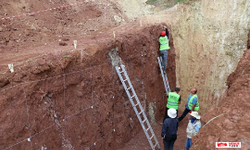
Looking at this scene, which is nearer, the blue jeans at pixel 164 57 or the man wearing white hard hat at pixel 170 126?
the man wearing white hard hat at pixel 170 126

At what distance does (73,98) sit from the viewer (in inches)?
226

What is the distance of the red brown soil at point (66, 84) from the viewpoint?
15.2ft

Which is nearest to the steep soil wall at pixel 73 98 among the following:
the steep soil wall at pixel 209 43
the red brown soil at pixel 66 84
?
the red brown soil at pixel 66 84

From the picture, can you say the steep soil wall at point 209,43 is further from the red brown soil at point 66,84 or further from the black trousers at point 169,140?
the black trousers at point 169,140

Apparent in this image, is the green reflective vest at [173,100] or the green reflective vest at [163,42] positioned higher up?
the green reflective vest at [163,42]

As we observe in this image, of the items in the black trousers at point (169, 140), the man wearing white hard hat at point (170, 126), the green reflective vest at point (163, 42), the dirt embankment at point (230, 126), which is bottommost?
the black trousers at point (169, 140)

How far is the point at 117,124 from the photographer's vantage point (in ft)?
23.5

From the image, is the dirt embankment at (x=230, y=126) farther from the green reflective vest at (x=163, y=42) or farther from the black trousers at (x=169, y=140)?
the green reflective vest at (x=163, y=42)

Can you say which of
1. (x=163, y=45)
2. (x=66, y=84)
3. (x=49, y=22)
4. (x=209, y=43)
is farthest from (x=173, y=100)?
(x=49, y=22)

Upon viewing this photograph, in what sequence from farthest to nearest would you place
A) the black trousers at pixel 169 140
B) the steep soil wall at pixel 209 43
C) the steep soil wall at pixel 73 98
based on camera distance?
the steep soil wall at pixel 209 43
the black trousers at pixel 169 140
the steep soil wall at pixel 73 98

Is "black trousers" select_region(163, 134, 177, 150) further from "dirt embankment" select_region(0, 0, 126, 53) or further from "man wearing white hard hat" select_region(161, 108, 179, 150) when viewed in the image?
"dirt embankment" select_region(0, 0, 126, 53)

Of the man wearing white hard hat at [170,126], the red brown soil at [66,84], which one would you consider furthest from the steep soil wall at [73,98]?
the man wearing white hard hat at [170,126]

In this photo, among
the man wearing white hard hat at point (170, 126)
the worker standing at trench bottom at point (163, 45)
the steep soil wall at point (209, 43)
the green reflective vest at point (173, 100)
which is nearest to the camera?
the man wearing white hard hat at point (170, 126)

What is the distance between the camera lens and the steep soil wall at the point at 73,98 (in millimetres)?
4566
